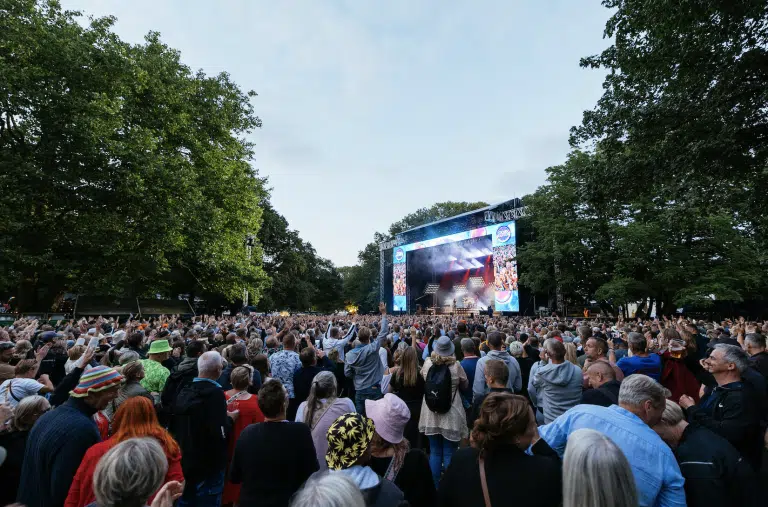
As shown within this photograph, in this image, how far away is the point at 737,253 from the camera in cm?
2231

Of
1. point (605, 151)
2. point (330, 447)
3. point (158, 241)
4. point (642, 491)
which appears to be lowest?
point (642, 491)

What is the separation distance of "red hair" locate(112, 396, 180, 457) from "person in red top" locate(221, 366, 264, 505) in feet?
3.67

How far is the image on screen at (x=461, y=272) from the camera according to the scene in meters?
30.3

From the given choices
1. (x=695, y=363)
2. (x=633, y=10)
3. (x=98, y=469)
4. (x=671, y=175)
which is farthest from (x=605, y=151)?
(x=98, y=469)

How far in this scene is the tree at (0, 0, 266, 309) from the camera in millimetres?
14397

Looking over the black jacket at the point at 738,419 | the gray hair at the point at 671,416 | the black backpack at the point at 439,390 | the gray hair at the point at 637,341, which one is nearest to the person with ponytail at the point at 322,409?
the black backpack at the point at 439,390

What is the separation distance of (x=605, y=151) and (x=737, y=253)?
1745 centimetres

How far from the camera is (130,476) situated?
162 cm

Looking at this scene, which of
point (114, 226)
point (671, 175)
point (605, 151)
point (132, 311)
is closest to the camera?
point (671, 175)

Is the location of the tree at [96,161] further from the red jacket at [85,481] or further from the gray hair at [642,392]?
the gray hair at [642,392]

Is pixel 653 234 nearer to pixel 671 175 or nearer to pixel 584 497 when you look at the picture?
pixel 671 175

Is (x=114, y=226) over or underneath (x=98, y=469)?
over

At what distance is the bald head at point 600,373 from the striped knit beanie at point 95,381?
3529 mm

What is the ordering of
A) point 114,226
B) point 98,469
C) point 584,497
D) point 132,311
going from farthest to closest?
point 132,311
point 114,226
point 98,469
point 584,497
